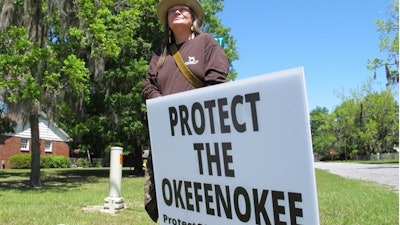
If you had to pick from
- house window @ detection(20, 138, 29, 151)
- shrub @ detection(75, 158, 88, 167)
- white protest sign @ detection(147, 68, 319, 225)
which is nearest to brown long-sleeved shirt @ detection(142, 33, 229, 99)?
white protest sign @ detection(147, 68, 319, 225)

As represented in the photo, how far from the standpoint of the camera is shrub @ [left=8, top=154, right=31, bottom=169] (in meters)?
37.9

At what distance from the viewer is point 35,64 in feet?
42.3

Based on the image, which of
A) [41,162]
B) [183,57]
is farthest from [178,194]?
[41,162]

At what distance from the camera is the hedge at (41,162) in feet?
125

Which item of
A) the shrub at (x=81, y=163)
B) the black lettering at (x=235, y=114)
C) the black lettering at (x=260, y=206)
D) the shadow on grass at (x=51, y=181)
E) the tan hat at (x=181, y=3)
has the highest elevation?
the tan hat at (x=181, y=3)

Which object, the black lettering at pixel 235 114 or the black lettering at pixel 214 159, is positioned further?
the black lettering at pixel 214 159

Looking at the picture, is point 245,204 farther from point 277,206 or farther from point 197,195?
point 197,195

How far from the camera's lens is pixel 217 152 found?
1969mm

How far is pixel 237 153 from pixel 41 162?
40249mm

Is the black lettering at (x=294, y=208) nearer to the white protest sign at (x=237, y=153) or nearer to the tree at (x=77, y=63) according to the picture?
the white protest sign at (x=237, y=153)

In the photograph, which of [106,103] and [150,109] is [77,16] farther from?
[150,109]

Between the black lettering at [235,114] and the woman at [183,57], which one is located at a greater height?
the woman at [183,57]

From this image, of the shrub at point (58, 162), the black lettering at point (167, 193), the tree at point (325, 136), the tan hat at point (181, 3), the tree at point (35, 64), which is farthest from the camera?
the tree at point (325, 136)

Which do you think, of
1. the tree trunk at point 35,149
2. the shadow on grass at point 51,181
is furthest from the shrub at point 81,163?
the tree trunk at point 35,149
